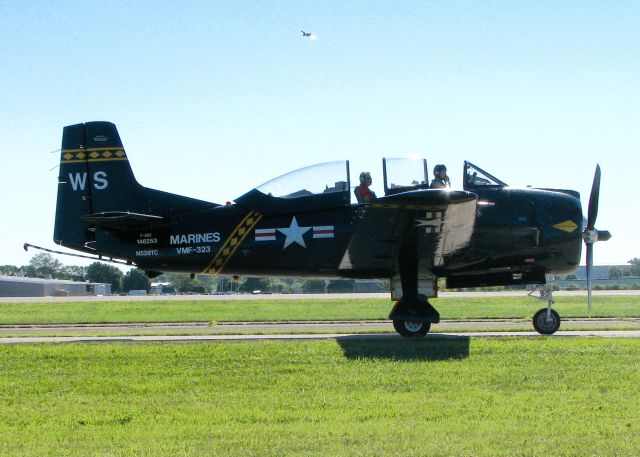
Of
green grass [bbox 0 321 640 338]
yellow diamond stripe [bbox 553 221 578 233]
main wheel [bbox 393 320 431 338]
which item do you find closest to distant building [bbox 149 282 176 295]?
green grass [bbox 0 321 640 338]

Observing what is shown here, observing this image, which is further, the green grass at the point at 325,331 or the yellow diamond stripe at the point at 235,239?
the green grass at the point at 325,331

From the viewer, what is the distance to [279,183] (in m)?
15.9

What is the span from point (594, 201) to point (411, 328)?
14.6 ft

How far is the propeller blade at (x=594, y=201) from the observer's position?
52.2 feet

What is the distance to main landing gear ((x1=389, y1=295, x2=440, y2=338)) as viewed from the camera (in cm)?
1527

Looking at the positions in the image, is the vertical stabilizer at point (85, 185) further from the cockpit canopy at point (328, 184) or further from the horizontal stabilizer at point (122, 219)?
the cockpit canopy at point (328, 184)

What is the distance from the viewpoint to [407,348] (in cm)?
1292

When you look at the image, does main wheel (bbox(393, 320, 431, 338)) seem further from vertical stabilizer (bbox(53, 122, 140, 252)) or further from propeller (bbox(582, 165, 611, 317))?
vertical stabilizer (bbox(53, 122, 140, 252))

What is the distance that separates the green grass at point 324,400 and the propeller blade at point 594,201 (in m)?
3.51

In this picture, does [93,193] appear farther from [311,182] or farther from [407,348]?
[407,348]

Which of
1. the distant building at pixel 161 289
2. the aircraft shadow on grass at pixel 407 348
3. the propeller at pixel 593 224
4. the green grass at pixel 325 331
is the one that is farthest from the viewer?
the distant building at pixel 161 289

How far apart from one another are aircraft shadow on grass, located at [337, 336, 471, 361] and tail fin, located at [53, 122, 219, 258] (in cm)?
500

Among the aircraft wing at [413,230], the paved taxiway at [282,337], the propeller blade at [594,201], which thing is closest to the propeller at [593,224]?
the propeller blade at [594,201]

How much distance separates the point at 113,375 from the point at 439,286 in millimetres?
8715
